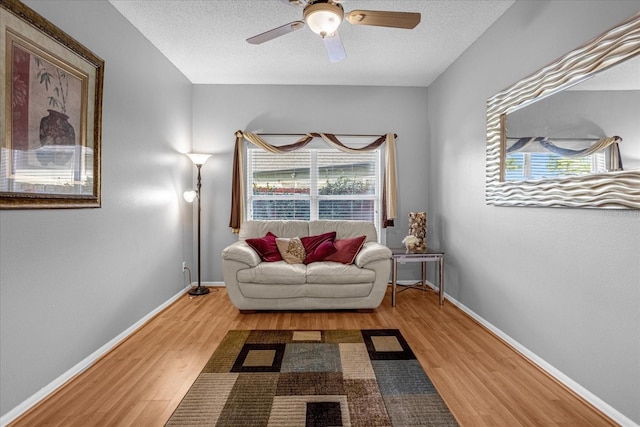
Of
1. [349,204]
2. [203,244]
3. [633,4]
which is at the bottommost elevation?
[203,244]

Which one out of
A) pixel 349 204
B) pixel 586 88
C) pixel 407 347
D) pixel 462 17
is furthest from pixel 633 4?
pixel 349 204

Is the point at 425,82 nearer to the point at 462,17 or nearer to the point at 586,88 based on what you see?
the point at 462,17

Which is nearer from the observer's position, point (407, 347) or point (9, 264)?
point (9, 264)

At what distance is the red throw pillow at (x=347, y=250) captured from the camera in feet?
12.1

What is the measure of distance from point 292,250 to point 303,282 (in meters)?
0.49

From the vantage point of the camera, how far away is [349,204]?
187 inches

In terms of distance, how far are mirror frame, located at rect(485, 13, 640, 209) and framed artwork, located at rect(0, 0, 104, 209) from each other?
3271 mm

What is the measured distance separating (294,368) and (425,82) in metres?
3.95

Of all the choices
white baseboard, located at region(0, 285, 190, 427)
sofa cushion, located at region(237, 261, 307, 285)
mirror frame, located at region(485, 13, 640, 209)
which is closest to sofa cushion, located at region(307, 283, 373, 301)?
sofa cushion, located at region(237, 261, 307, 285)

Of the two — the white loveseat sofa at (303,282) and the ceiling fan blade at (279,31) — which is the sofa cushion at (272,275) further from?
the ceiling fan blade at (279,31)

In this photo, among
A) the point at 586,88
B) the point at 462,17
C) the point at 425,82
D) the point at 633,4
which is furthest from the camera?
the point at 425,82

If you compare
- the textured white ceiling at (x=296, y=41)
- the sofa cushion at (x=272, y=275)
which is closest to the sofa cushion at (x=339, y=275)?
the sofa cushion at (x=272, y=275)

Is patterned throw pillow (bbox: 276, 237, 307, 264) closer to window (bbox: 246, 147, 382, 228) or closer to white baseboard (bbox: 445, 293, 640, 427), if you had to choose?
window (bbox: 246, 147, 382, 228)

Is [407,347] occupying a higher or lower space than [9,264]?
lower
